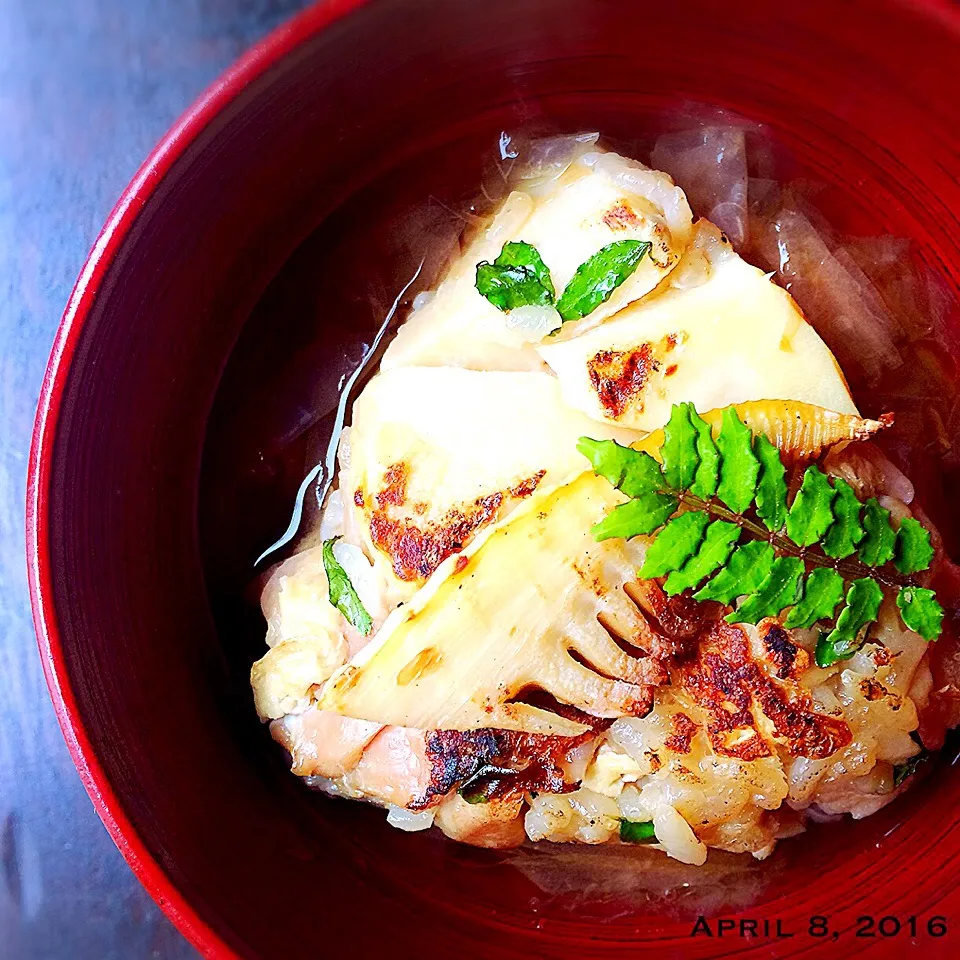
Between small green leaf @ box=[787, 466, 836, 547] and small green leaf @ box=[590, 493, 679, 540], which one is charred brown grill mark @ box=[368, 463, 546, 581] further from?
small green leaf @ box=[787, 466, 836, 547]

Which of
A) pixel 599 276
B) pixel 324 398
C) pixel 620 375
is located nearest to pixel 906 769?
pixel 620 375

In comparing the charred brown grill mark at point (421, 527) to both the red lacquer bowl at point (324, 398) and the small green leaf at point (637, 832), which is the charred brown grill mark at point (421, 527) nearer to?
the red lacquer bowl at point (324, 398)

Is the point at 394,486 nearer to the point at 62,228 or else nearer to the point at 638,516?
the point at 638,516

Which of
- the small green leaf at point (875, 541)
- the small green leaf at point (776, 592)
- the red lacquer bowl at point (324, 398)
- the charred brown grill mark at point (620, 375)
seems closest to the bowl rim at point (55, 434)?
the red lacquer bowl at point (324, 398)

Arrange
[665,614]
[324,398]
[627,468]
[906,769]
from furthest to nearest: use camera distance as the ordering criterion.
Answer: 1. [324,398]
2. [906,769]
3. [665,614]
4. [627,468]

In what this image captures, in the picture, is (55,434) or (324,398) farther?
(324,398)

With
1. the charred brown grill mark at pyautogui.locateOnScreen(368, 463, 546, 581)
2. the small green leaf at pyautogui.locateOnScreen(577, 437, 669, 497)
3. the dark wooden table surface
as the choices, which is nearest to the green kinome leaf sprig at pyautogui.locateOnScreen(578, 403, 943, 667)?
the small green leaf at pyautogui.locateOnScreen(577, 437, 669, 497)
